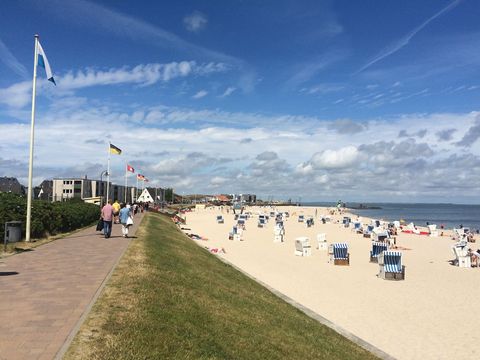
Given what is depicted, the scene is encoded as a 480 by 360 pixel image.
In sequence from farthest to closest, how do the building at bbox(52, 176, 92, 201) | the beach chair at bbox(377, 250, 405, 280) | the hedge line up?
the building at bbox(52, 176, 92, 201), the beach chair at bbox(377, 250, 405, 280), the hedge

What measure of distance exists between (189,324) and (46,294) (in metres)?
2.76

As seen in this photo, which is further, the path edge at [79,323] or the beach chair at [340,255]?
the beach chair at [340,255]

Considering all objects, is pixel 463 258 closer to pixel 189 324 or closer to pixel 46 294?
pixel 189 324

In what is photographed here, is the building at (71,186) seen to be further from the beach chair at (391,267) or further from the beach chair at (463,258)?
the beach chair at (391,267)

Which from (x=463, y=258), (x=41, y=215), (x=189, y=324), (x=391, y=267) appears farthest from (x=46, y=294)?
(x=463, y=258)

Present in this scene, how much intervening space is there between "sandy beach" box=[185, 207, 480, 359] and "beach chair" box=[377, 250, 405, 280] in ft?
1.37

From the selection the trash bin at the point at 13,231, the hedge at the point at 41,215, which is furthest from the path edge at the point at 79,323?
the hedge at the point at 41,215

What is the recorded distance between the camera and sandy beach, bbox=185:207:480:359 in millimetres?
10281

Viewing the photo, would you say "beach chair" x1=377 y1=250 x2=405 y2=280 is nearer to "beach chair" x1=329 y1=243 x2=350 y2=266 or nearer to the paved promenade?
"beach chair" x1=329 y1=243 x2=350 y2=266

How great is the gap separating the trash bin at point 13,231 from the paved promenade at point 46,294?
1578mm

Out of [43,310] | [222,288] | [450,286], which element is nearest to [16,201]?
[222,288]

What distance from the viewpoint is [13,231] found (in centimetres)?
1478

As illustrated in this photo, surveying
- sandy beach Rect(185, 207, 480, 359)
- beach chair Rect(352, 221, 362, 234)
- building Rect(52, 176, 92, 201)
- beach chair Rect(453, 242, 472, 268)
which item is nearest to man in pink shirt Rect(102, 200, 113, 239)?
sandy beach Rect(185, 207, 480, 359)

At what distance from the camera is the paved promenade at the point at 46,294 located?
5125 mm
